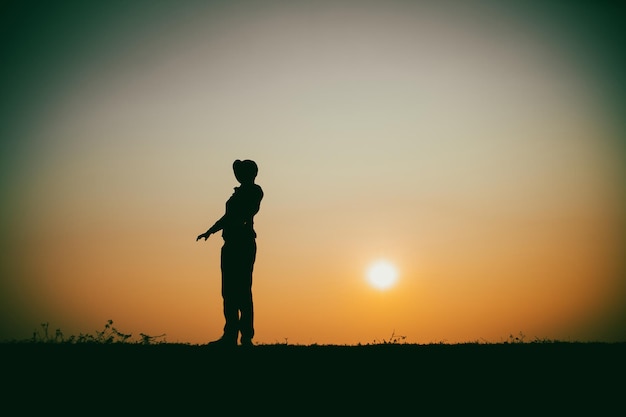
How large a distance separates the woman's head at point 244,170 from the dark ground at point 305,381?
9.97 ft

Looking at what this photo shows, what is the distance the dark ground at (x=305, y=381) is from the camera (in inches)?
231

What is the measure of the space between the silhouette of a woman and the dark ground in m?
0.73

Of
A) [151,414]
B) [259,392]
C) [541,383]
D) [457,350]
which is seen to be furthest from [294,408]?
[457,350]

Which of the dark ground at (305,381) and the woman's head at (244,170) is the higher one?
the woman's head at (244,170)

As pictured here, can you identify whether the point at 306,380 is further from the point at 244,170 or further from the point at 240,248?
the point at 244,170

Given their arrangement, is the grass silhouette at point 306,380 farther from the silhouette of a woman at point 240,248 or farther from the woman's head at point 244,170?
the woman's head at point 244,170

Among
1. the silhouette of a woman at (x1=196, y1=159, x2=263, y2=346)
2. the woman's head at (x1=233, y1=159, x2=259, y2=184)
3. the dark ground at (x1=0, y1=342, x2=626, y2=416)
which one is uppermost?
the woman's head at (x1=233, y1=159, x2=259, y2=184)

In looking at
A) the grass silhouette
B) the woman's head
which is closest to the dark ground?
the grass silhouette

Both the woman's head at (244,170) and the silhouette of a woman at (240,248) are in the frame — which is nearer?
the silhouette of a woman at (240,248)

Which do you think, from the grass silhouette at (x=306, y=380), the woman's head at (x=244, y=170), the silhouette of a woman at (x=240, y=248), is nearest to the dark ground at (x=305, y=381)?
the grass silhouette at (x=306, y=380)

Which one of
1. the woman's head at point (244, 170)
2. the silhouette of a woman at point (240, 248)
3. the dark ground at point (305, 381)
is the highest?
the woman's head at point (244, 170)

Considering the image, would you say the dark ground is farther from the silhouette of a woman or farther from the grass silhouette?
the silhouette of a woman

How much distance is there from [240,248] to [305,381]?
338 cm

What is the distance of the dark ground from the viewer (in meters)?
5.86
